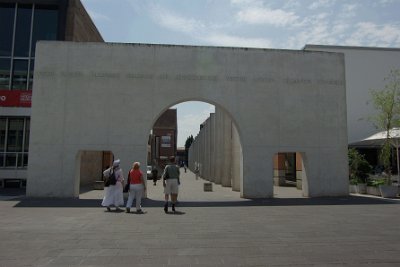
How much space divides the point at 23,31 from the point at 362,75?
110 ft

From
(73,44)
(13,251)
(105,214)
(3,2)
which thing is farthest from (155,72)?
(3,2)

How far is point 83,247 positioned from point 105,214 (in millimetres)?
5105

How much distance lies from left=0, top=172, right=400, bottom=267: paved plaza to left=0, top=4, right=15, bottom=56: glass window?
48.2ft

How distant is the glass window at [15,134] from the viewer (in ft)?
79.0

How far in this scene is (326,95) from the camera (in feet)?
62.4

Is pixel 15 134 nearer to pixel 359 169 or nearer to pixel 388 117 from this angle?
pixel 359 169

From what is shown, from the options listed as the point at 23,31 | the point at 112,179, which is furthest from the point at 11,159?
the point at 112,179

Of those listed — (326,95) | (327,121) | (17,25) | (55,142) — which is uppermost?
(17,25)

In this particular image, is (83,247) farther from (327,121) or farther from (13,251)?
(327,121)

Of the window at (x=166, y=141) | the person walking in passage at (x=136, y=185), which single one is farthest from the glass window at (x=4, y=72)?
the window at (x=166, y=141)

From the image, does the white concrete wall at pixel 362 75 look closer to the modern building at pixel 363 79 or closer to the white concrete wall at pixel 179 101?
the modern building at pixel 363 79

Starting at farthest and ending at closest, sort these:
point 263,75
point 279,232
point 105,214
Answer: point 263,75 → point 105,214 → point 279,232

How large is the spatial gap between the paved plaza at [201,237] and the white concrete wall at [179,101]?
13.1 feet

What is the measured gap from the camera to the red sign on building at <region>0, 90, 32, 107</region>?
2355 centimetres
